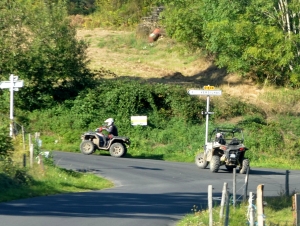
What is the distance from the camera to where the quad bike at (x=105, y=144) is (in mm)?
31734

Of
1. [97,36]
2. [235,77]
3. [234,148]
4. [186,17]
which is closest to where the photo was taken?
[234,148]

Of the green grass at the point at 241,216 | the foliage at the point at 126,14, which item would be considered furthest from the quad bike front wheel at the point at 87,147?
the foliage at the point at 126,14

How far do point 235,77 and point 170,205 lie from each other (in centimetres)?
2766

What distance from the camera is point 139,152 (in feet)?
113

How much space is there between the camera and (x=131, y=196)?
19.6 m

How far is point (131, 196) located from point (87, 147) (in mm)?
12629

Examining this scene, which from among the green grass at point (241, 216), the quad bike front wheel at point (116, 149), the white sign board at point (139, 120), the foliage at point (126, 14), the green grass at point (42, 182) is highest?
the foliage at point (126, 14)

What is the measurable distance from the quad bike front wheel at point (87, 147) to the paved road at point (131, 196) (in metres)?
0.30

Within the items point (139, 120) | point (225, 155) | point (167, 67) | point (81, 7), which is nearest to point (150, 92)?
point (139, 120)

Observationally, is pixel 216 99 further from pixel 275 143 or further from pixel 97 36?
pixel 97 36

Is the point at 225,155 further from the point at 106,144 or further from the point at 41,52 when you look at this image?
the point at 41,52

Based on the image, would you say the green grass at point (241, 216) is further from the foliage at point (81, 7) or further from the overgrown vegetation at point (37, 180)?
the foliage at point (81, 7)

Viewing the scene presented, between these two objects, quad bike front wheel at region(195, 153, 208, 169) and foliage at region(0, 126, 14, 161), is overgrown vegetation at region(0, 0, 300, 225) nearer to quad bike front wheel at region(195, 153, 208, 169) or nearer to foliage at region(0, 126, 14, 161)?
quad bike front wheel at region(195, 153, 208, 169)

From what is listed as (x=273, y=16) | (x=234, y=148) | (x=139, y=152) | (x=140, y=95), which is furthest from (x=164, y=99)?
(x=234, y=148)
